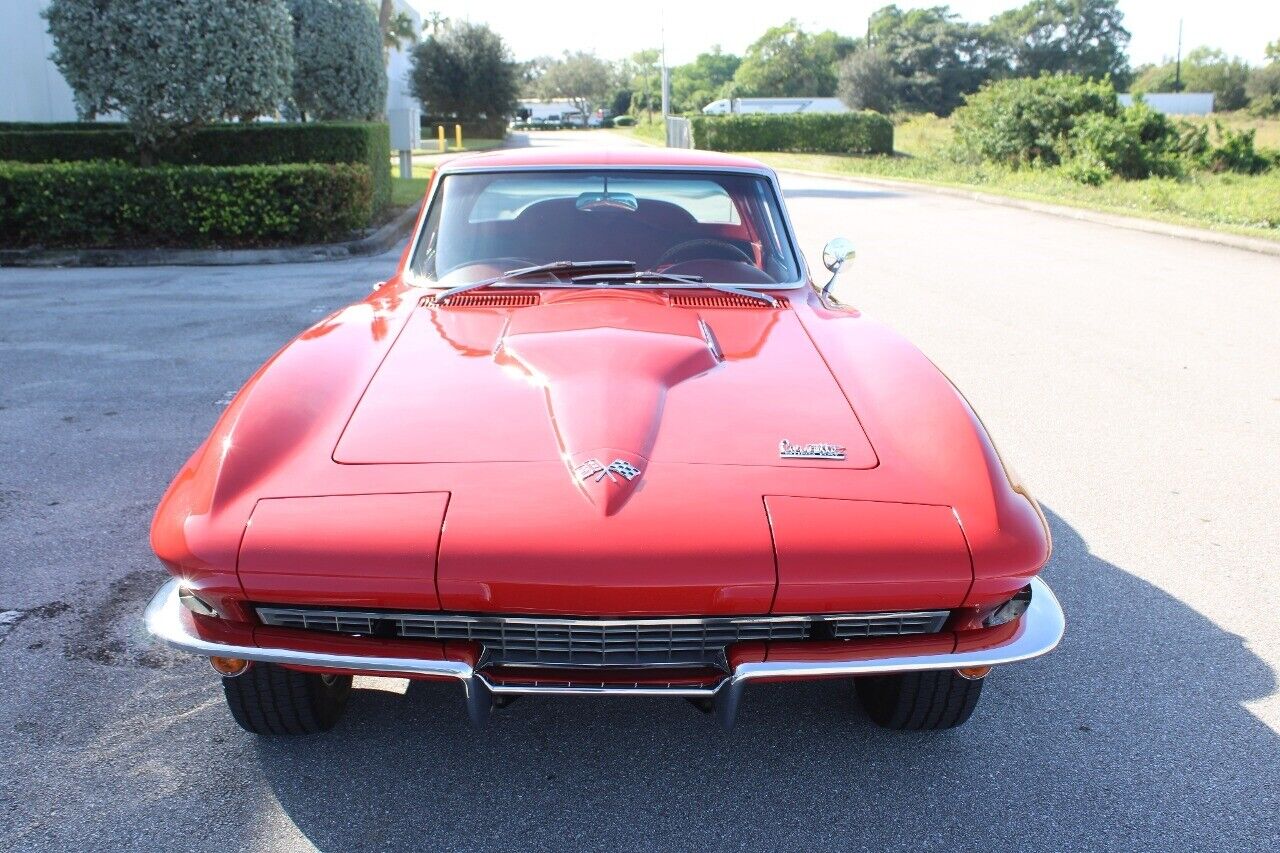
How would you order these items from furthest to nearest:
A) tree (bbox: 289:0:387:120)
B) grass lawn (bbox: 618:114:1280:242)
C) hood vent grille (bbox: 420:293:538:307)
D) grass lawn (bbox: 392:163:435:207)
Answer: tree (bbox: 289:0:387:120) → grass lawn (bbox: 392:163:435:207) → grass lawn (bbox: 618:114:1280:242) → hood vent grille (bbox: 420:293:538:307)

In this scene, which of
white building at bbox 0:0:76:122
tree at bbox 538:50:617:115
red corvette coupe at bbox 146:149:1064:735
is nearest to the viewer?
red corvette coupe at bbox 146:149:1064:735

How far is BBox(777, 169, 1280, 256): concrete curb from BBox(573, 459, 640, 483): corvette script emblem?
40.1 ft

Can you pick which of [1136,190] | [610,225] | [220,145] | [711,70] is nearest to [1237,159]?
[1136,190]

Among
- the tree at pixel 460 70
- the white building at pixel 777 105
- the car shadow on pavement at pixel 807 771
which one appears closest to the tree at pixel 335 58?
the car shadow on pavement at pixel 807 771

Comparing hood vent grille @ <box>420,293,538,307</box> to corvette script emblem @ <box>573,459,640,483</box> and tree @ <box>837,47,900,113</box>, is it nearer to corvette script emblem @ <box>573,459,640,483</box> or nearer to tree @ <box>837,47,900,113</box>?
corvette script emblem @ <box>573,459,640,483</box>

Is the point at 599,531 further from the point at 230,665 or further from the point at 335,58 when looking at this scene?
the point at 335,58

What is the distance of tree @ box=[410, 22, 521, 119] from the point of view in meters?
42.1

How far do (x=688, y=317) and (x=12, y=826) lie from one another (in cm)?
212

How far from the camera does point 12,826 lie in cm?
235

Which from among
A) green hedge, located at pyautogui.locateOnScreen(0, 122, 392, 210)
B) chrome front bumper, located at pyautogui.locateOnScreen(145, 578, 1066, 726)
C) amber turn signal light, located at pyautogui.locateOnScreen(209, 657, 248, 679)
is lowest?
amber turn signal light, located at pyautogui.locateOnScreen(209, 657, 248, 679)

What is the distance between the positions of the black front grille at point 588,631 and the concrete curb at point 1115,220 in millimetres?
12129

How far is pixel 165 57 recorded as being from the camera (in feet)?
39.2

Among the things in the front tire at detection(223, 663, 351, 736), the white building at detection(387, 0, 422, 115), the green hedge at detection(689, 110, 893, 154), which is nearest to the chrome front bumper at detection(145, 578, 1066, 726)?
the front tire at detection(223, 663, 351, 736)

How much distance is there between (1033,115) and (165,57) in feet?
62.4
